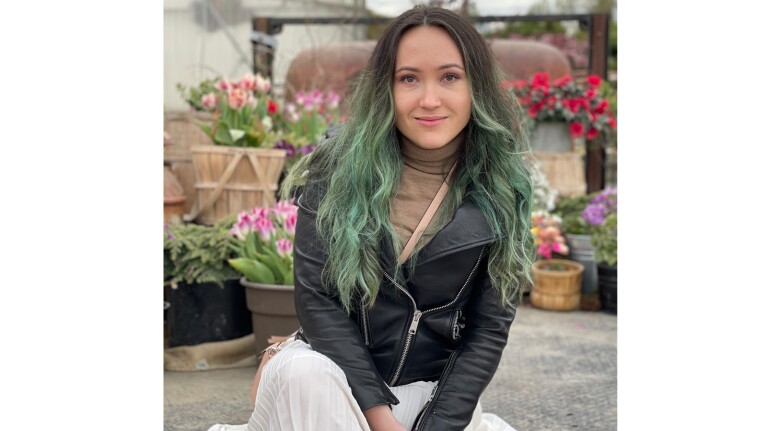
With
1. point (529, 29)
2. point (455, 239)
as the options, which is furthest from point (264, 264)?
point (529, 29)

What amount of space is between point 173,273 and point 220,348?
37 centimetres

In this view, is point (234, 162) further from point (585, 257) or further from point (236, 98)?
point (585, 257)

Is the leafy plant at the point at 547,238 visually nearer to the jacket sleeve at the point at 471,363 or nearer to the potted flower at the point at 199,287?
the potted flower at the point at 199,287

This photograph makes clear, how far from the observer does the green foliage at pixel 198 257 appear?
3461mm

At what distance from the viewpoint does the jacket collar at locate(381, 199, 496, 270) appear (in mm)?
1922

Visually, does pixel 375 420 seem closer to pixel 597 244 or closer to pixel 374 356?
pixel 374 356

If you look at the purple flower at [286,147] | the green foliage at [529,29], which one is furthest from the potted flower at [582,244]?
the green foliage at [529,29]

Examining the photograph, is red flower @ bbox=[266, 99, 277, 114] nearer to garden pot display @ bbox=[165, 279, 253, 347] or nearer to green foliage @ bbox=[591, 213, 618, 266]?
garden pot display @ bbox=[165, 279, 253, 347]

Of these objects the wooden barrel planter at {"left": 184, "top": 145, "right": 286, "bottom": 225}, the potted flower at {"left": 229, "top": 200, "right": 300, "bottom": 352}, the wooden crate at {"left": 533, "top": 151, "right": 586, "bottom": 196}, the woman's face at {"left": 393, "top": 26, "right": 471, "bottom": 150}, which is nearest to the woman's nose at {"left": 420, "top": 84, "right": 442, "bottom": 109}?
the woman's face at {"left": 393, "top": 26, "right": 471, "bottom": 150}

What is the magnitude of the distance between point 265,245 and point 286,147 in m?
1.15

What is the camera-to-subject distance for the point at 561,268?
489cm

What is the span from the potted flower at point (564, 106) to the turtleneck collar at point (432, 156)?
381 cm

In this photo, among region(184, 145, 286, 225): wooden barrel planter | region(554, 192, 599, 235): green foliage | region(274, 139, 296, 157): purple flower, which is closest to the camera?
region(184, 145, 286, 225): wooden barrel planter

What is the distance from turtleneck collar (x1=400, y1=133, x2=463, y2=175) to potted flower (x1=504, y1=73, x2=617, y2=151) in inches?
150
